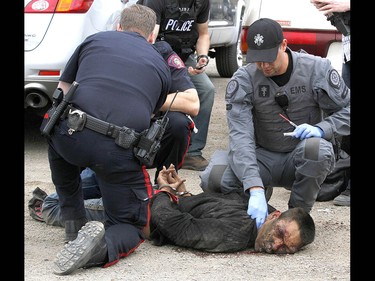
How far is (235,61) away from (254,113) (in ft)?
16.6

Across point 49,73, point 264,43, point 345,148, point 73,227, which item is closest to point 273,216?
point 264,43

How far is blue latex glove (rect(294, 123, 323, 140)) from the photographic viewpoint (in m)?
5.68

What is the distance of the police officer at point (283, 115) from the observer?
18.5ft

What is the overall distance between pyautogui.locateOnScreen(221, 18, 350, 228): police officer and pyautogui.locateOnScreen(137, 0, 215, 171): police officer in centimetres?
143

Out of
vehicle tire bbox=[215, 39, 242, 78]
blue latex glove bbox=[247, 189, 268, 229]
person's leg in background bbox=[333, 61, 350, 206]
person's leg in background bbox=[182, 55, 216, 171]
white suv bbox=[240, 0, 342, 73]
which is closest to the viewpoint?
blue latex glove bbox=[247, 189, 268, 229]

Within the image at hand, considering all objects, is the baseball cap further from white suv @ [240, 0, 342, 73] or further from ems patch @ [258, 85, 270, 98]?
white suv @ [240, 0, 342, 73]

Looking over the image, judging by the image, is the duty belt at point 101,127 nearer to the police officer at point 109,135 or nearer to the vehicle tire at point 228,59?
the police officer at point 109,135

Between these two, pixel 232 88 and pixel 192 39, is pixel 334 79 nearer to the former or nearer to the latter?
pixel 232 88

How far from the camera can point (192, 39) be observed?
292 inches

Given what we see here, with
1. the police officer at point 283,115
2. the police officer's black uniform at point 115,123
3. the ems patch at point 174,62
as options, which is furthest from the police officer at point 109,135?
the ems patch at point 174,62

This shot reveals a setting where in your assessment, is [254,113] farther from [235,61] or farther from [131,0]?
[235,61]

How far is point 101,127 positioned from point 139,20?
0.77m

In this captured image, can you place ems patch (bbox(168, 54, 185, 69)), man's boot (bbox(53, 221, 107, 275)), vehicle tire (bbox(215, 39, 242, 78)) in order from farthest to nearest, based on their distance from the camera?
1. vehicle tire (bbox(215, 39, 242, 78))
2. ems patch (bbox(168, 54, 185, 69))
3. man's boot (bbox(53, 221, 107, 275))

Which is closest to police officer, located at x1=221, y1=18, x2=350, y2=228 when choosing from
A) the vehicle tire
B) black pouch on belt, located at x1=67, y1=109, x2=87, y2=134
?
black pouch on belt, located at x1=67, y1=109, x2=87, y2=134
